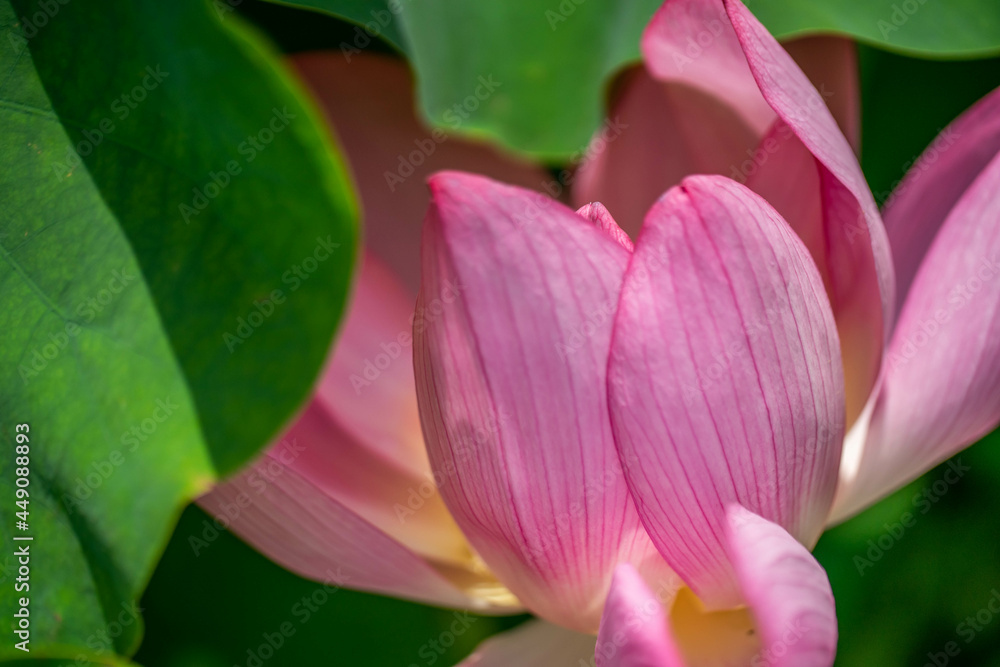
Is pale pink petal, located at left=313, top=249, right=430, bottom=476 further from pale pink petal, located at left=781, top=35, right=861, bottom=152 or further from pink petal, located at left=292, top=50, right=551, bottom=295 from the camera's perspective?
pale pink petal, located at left=781, top=35, right=861, bottom=152

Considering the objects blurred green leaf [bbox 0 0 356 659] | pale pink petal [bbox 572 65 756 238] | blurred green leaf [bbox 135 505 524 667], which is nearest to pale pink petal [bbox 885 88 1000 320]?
pale pink petal [bbox 572 65 756 238]

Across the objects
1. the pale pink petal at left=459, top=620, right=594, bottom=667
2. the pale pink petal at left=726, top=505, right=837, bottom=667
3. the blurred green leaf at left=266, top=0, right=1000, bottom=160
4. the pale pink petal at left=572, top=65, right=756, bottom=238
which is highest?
the blurred green leaf at left=266, top=0, right=1000, bottom=160

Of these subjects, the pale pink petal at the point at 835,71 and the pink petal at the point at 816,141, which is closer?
the pink petal at the point at 816,141

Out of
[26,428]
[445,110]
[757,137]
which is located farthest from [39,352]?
[757,137]

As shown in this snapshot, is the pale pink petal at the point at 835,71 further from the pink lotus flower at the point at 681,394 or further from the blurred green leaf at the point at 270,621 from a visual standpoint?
the blurred green leaf at the point at 270,621

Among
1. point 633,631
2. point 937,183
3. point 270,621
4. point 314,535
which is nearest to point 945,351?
point 937,183

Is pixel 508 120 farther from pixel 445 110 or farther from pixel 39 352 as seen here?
pixel 39 352

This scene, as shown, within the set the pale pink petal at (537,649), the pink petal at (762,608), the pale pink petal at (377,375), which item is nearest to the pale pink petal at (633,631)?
the pink petal at (762,608)
